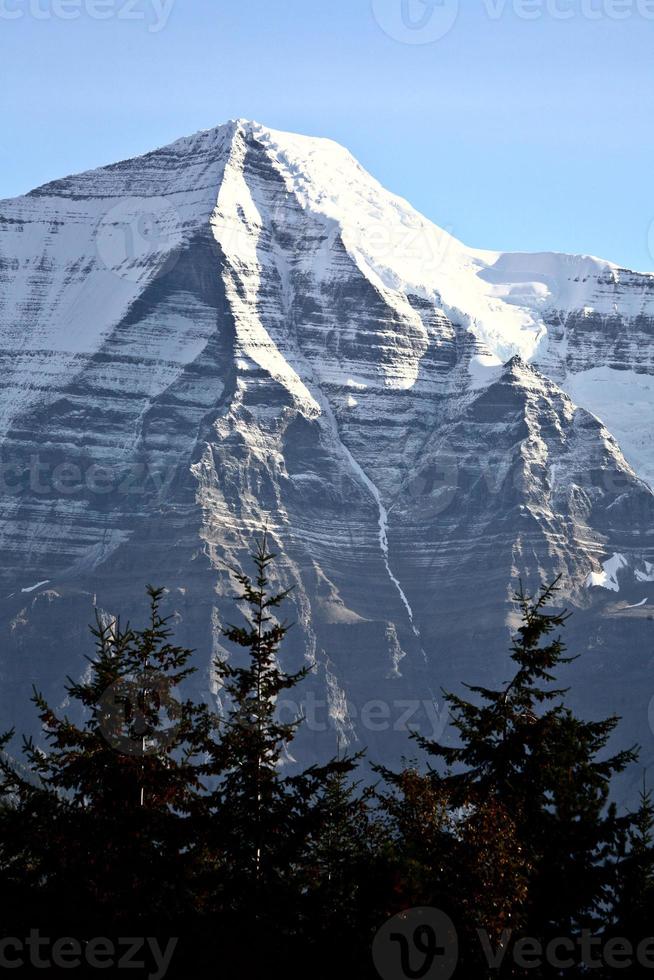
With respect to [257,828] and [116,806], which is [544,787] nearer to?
[257,828]

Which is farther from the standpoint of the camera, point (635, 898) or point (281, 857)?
point (635, 898)

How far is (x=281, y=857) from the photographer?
56.9 metres

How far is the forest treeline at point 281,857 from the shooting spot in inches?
2060

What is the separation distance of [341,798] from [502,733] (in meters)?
9.27

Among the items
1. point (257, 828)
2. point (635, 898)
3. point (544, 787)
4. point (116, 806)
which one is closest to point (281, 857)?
point (257, 828)

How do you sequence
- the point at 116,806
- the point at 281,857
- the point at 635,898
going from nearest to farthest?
the point at 116,806
the point at 281,857
the point at 635,898

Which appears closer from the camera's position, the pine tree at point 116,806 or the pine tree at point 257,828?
the pine tree at point 116,806

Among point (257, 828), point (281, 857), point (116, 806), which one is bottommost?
point (281, 857)

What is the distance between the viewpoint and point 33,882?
56125 mm

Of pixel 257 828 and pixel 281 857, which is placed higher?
pixel 257 828

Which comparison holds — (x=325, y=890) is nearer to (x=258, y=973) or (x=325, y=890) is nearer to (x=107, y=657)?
(x=258, y=973)

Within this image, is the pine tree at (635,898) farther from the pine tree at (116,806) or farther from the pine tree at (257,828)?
the pine tree at (116,806)

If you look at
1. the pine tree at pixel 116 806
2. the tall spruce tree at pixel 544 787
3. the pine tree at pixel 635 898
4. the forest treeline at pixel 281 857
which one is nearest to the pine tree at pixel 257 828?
the forest treeline at pixel 281 857

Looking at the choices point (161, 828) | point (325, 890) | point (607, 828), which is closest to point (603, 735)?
point (607, 828)
